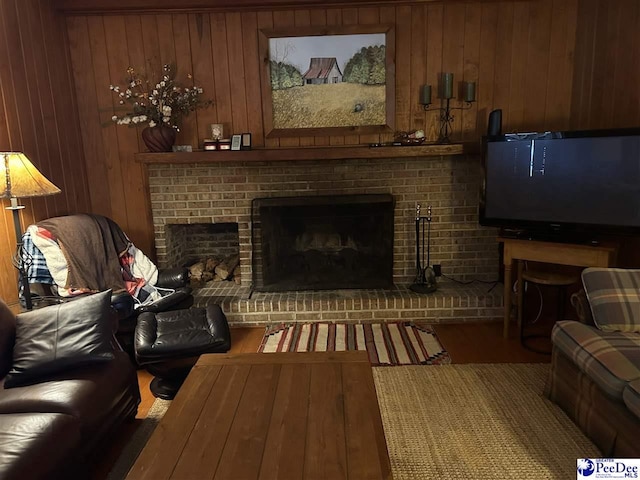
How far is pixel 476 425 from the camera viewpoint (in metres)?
2.21

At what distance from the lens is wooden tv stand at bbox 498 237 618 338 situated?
2.73m

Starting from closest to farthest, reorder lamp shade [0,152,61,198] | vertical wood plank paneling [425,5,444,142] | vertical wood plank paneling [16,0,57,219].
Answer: lamp shade [0,152,61,198], vertical wood plank paneling [16,0,57,219], vertical wood plank paneling [425,5,444,142]

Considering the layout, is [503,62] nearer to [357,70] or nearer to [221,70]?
[357,70]

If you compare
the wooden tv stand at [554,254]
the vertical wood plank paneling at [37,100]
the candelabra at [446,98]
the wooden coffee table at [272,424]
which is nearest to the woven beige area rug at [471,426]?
the wooden coffee table at [272,424]

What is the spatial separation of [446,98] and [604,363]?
2.27 m

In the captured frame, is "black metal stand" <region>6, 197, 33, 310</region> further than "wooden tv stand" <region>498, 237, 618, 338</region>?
No

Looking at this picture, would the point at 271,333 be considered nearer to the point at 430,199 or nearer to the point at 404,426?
the point at 404,426

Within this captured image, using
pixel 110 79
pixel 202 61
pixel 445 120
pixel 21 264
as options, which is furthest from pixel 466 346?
pixel 110 79

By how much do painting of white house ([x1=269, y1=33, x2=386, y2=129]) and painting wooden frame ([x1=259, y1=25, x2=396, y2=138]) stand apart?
0.06ft

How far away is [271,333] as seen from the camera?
3.47m

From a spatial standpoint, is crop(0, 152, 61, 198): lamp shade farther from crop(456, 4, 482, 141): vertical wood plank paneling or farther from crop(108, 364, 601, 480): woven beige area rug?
crop(456, 4, 482, 141): vertical wood plank paneling

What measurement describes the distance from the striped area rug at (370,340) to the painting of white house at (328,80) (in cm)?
165

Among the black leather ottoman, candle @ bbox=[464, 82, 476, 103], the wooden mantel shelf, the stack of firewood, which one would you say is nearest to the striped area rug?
the black leather ottoman

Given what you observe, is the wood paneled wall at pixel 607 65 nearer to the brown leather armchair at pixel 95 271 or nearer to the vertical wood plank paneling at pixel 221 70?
the vertical wood plank paneling at pixel 221 70
